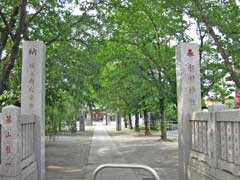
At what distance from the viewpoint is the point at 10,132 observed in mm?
6762

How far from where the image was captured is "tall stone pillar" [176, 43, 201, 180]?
385 inches

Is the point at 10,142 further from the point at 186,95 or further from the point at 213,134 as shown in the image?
the point at 186,95

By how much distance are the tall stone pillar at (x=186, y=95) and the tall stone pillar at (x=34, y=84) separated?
12.0 feet

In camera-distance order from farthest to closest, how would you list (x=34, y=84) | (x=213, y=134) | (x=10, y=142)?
1. (x=34, y=84)
2. (x=213, y=134)
3. (x=10, y=142)

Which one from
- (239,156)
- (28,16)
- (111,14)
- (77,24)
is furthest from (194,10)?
(239,156)

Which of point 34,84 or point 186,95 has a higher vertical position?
point 34,84

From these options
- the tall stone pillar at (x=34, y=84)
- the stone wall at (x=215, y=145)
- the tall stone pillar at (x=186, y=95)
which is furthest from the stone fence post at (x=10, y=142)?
the tall stone pillar at (x=186, y=95)

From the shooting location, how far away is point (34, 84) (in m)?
9.51

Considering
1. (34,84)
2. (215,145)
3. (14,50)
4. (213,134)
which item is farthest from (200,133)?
(14,50)

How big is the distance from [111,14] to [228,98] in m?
7.45

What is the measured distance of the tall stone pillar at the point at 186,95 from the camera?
385 inches

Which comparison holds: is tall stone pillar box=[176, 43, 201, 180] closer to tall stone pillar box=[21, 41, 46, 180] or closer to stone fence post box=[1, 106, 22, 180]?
tall stone pillar box=[21, 41, 46, 180]

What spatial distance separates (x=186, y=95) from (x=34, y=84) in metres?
3.96

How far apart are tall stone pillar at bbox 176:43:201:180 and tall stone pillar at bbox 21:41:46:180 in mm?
3663
